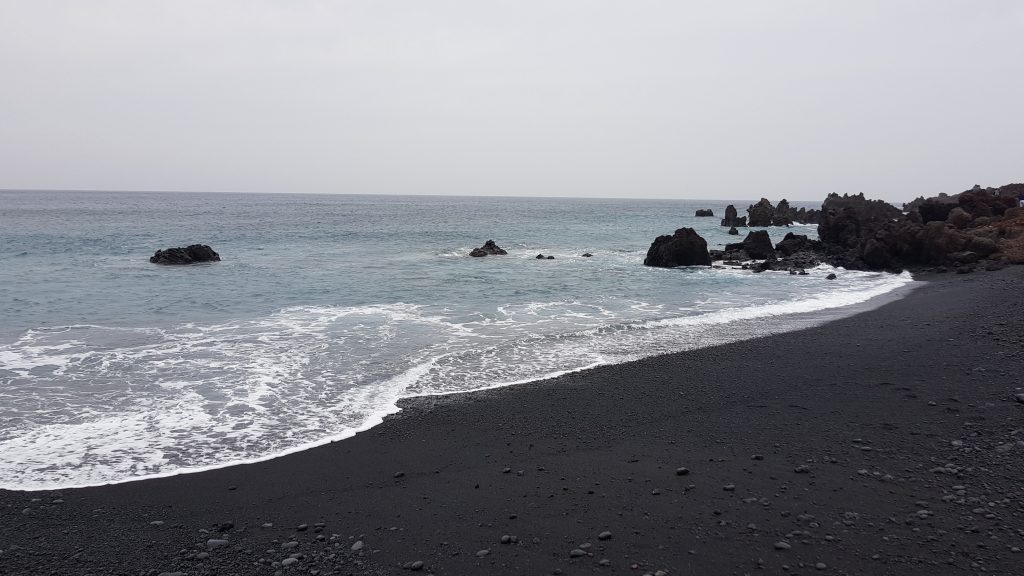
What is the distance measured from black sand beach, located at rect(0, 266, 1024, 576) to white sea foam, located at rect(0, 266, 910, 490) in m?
1.07

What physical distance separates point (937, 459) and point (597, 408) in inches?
211

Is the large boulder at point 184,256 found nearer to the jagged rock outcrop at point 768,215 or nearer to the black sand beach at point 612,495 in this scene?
the black sand beach at point 612,495

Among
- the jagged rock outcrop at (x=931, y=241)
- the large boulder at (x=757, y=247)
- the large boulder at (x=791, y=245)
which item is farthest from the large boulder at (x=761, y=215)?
the large boulder at (x=757, y=247)

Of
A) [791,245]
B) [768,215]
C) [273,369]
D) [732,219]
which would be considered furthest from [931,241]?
[768,215]

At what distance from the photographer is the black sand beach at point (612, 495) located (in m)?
6.29

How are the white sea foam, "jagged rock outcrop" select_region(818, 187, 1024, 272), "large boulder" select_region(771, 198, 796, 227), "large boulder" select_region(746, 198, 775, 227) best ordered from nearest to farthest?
the white sea foam → "jagged rock outcrop" select_region(818, 187, 1024, 272) → "large boulder" select_region(746, 198, 775, 227) → "large boulder" select_region(771, 198, 796, 227)

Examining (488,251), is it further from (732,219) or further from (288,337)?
(732,219)

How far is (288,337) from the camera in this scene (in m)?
17.3

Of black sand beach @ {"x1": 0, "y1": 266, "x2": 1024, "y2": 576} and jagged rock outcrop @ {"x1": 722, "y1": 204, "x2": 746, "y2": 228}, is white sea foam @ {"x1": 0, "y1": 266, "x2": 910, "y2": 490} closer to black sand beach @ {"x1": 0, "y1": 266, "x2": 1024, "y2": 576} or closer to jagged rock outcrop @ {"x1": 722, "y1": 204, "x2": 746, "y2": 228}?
black sand beach @ {"x1": 0, "y1": 266, "x2": 1024, "y2": 576}

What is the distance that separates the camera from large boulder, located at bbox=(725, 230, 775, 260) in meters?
41.5

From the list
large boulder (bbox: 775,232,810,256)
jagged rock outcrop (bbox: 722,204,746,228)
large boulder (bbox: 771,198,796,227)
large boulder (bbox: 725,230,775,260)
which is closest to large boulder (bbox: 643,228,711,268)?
large boulder (bbox: 725,230,775,260)

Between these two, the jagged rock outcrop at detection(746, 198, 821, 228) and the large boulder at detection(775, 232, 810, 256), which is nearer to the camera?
the large boulder at detection(775, 232, 810, 256)

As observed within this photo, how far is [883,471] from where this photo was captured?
8008 millimetres

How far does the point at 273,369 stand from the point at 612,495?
960cm
